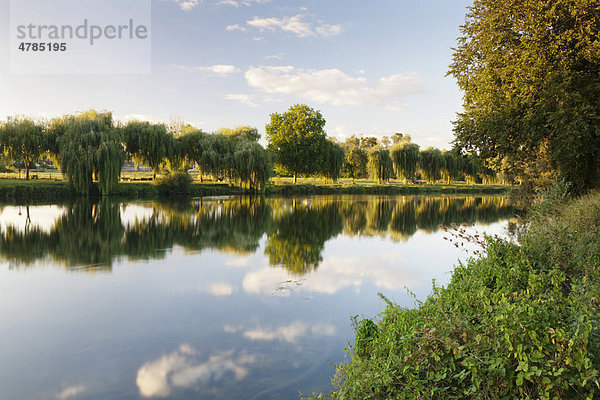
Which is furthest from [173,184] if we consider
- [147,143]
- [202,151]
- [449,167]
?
[449,167]

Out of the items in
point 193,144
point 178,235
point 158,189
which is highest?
point 193,144

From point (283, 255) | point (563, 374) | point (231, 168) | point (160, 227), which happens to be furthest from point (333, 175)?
point (563, 374)

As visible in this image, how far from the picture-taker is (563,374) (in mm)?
2973

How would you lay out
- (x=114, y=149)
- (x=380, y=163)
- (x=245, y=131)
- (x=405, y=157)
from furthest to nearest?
(x=380, y=163)
(x=405, y=157)
(x=245, y=131)
(x=114, y=149)

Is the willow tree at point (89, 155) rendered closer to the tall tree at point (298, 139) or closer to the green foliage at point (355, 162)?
the tall tree at point (298, 139)

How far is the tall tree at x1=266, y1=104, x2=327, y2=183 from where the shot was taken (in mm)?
60625

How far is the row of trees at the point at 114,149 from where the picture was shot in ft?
116

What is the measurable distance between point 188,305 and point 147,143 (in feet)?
125

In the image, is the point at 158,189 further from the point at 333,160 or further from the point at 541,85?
the point at 541,85

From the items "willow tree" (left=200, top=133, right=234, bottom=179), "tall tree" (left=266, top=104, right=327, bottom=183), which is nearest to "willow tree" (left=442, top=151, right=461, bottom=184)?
"tall tree" (left=266, top=104, right=327, bottom=183)

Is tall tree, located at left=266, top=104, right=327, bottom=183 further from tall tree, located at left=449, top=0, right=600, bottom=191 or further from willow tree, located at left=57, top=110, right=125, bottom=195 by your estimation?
tall tree, located at left=449, top=0, right=600, bottom=191

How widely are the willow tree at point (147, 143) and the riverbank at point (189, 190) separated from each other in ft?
10.2

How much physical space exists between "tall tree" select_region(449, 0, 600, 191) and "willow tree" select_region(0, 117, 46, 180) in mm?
40796

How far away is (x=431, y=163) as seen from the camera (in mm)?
71875
